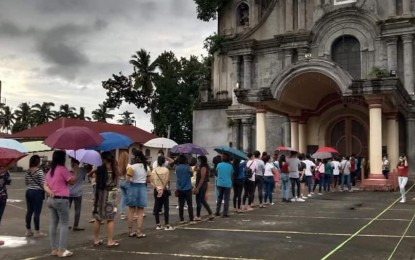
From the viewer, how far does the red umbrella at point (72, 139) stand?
7.86 m

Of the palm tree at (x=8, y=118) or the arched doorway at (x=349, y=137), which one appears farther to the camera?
the palm tree at (x=8, y=118)

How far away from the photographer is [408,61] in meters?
24.1

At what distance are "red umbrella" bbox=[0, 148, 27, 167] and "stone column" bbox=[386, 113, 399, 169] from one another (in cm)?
2007

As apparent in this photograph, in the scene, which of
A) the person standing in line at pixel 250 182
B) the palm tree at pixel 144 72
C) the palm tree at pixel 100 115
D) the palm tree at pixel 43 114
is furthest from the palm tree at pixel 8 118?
the person standing in line at pixel 250 182

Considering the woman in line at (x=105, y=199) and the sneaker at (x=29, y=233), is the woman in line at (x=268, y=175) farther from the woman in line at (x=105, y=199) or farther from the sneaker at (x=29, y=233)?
the sneaker at (x=29, y=233)

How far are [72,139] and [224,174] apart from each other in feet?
17.5

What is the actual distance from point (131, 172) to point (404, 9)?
2082 cm

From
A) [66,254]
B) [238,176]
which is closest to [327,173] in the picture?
[238,176]

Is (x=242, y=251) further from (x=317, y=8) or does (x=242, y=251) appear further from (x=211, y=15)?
(x=211, y=15)

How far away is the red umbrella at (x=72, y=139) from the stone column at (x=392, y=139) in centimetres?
1916

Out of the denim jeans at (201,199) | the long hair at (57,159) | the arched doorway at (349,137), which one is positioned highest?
the arched doorway at (349,137)

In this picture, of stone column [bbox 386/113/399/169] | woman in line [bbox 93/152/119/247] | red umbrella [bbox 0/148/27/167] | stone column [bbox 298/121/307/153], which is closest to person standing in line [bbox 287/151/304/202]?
woman in line [bbox 93/152/119/247]

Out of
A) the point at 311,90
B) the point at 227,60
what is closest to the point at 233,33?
the point at 227,60

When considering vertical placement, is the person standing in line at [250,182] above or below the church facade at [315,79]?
below
